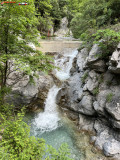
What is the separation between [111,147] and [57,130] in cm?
344

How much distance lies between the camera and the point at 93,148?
5953mm

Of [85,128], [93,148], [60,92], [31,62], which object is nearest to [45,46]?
[60,92]

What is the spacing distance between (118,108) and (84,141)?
292cm

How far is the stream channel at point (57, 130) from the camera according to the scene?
5.79 metres

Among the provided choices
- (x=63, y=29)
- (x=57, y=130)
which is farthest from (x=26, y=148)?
(x=63, y=29)

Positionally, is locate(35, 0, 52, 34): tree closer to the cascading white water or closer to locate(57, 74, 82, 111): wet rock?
locate(57, 74, 82, 111): wet rock

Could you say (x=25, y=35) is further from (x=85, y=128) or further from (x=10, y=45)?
(x=85, y=128)

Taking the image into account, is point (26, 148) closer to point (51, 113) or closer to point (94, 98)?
point (94, 98)

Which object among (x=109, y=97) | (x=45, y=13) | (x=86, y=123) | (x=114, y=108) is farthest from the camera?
(x=45, y=13)

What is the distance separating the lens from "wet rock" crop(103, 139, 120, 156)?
5492mm

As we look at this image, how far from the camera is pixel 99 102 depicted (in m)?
6.94

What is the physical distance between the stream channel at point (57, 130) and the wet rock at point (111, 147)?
42 cm

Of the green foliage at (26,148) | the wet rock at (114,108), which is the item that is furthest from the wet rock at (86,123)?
the green foliage at (26,148)

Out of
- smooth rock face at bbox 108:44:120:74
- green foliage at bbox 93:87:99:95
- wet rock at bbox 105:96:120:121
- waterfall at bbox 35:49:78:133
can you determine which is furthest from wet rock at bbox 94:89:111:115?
waterfall at bbox 35:49:78:133
